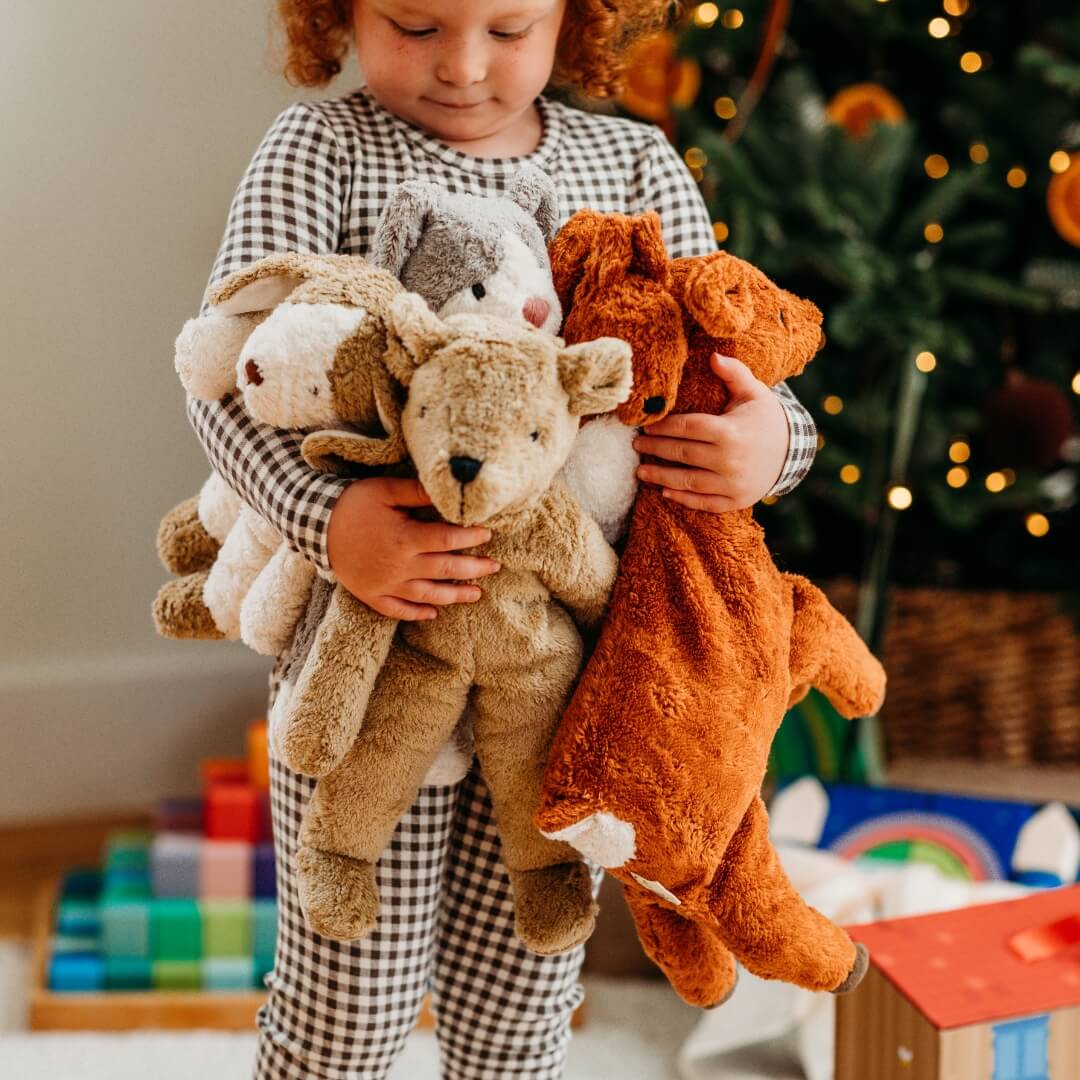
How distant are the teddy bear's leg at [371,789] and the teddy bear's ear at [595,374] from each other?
0.18 m

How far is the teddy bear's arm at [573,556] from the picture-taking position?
2.56 feet

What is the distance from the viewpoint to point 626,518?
83 centimetres

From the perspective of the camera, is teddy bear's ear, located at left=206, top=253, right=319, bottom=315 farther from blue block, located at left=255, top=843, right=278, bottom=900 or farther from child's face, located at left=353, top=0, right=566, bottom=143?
blue block, located at left=255, top=843, right=278, bottom=900

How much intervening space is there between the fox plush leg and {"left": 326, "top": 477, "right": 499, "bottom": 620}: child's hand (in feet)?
0.71

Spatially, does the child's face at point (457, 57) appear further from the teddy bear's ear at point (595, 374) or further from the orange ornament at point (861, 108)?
the orange ornament at point (861, 108)

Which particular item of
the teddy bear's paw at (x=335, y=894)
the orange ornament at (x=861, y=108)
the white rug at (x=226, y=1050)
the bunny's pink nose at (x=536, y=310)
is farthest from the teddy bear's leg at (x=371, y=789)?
the orange ornament at (x=861, y=108)

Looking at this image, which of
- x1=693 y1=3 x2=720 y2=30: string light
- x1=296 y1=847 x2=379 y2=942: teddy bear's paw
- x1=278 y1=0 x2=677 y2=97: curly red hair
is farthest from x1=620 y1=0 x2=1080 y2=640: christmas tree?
x1=296 y1=847 x2=379 y2=942: teddy bear's paw

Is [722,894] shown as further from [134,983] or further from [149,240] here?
[149,240]

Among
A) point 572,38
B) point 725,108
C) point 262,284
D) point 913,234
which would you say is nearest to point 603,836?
point 262,284

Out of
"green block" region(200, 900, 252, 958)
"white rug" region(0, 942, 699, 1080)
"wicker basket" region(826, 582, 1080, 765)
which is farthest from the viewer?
"wicker basket" region(826, 582, 1080, 765)

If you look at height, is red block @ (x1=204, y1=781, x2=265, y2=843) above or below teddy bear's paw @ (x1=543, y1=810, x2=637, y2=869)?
below

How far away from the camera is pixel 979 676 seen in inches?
76.9

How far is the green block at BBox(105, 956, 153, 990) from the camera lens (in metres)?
1.55

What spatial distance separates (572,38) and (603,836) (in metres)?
0.62
